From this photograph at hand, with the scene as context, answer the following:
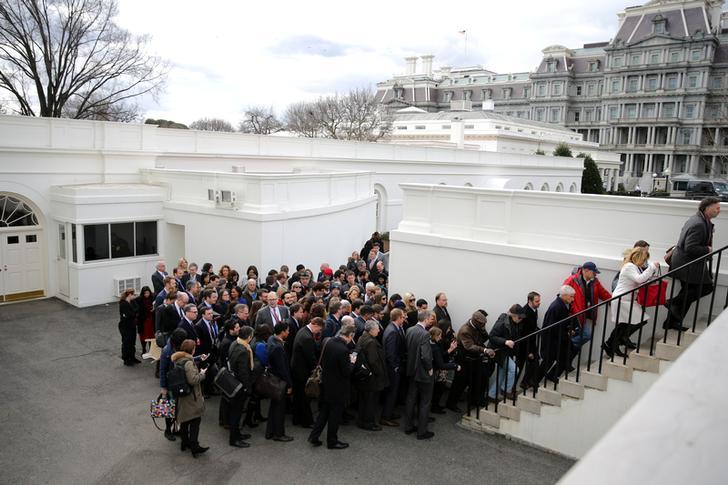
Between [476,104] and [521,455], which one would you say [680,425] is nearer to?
[521,455]

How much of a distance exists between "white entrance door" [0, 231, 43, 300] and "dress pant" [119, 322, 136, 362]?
722 centimetres

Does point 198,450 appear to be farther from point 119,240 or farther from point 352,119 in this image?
point 352,119

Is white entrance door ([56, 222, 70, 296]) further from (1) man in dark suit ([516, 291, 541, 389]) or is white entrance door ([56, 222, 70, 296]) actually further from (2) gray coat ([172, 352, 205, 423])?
(1) man in dark suit ([516, 291, 541, 389])

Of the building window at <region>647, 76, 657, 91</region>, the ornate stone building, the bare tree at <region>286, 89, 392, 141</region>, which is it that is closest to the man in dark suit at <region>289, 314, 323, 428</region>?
the bare tree at <region>286, 89, 392, 141</region>

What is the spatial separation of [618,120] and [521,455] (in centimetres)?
9563

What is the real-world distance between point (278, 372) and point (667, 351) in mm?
5165

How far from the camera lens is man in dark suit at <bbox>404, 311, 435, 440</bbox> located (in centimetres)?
802

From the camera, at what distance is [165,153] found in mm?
19125

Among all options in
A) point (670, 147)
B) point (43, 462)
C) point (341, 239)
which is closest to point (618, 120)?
point (670, 147)

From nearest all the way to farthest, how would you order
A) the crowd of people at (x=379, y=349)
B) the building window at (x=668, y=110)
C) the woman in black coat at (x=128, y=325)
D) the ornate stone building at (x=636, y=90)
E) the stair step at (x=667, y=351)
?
the stair step at (x=667, y=351) → the crowd of people at (x=379, y=349) → the woman in black coat at (x=128, y=325) → the ornate stone building at (x=636, y=90) → the building window at (x=668, y=110)

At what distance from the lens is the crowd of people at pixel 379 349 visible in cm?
746

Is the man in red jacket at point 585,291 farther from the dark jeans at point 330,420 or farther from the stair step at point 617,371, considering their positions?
the dark jeans at point 330,420

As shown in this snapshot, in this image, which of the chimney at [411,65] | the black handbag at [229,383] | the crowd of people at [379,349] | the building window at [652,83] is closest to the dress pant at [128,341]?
the crowd of people at [379,349]

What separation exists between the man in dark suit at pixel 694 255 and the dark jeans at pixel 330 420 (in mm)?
4550
